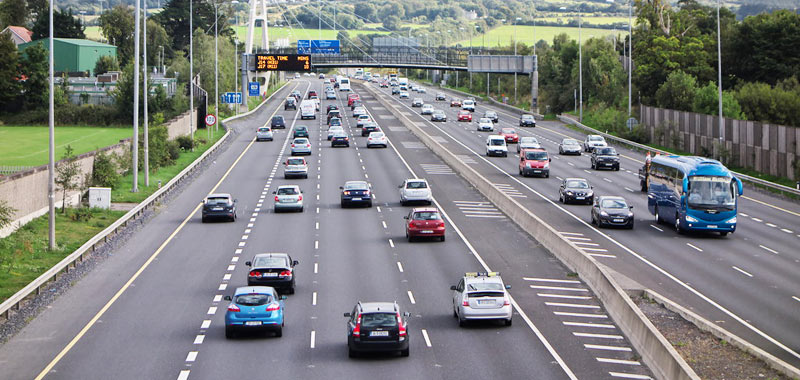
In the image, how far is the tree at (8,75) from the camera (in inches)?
4567

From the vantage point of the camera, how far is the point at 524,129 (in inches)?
4301

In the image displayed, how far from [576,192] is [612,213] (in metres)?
8.46

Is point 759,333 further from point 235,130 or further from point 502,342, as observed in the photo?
point 235,130

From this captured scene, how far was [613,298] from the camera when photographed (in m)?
31.1

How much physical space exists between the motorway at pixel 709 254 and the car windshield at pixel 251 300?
41.4ft

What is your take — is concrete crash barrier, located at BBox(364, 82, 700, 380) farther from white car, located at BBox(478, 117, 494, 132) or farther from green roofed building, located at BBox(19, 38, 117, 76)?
green roofed building, located at BBox(19, 38, 117, 76)

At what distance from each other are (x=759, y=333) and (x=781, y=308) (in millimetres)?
3676

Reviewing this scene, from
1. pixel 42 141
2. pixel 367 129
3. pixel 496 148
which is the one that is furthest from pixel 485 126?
pixel 42 141

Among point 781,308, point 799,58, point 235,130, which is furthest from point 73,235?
point 799,58

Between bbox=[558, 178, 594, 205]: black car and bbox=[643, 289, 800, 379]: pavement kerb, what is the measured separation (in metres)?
23.2

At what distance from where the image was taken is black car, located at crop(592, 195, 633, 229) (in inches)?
1874

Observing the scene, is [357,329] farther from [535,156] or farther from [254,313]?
[535,156]

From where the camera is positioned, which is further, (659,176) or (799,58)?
(799,58)

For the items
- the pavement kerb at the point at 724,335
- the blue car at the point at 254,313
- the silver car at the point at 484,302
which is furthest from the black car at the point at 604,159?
the blue car at the point at 254,313
